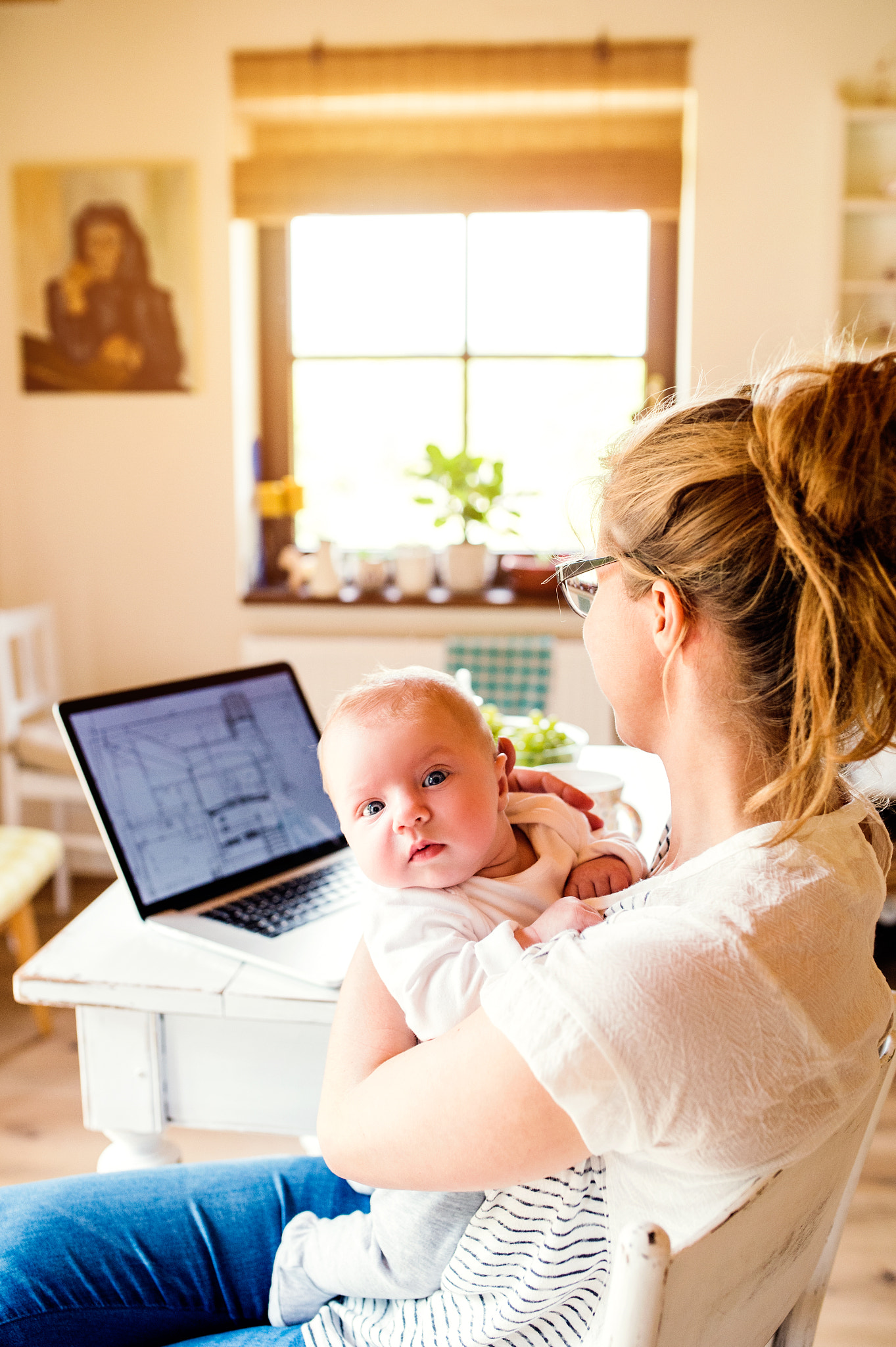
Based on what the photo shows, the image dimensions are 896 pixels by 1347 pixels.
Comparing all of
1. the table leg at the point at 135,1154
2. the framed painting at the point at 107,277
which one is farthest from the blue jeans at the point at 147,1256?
the framed painting at the point at 107,277

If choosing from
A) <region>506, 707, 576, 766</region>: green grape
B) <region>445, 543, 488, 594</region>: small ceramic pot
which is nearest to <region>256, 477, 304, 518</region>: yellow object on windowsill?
<region>445, 543, 488, 594</region>: small ceramic pot

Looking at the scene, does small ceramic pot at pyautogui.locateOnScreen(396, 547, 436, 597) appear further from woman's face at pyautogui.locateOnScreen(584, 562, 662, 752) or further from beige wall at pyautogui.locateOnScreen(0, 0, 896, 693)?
woman's face at pyautogui.locateOnScreen(584, 562, 662, 752)

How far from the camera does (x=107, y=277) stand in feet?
11.0

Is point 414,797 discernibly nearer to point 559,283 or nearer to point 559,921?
point 559,921

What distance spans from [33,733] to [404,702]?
2547 mm

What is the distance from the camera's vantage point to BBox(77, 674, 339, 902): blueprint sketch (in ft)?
3.81

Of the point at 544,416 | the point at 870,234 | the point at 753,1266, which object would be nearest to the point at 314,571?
the point at 544,416

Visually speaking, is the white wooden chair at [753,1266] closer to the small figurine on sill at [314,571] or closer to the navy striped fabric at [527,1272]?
the navy striped fabric at [527,1272]

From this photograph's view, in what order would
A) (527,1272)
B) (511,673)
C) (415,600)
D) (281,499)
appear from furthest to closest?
(281,499), (415,600), (511,673), (527,1272)

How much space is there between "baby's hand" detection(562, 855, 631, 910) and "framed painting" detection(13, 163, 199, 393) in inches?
113

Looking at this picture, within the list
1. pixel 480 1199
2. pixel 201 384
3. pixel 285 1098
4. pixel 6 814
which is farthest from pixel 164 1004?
pixel 201 384

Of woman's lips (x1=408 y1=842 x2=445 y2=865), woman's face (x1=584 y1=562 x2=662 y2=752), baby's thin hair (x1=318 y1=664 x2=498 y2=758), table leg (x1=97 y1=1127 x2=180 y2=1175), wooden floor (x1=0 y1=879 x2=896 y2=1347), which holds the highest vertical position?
woman's face (x1=584 y1=562 x2=662 y2=752)

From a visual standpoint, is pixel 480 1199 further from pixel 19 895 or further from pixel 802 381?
pixel 19 895

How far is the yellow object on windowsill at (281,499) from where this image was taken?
355cm
